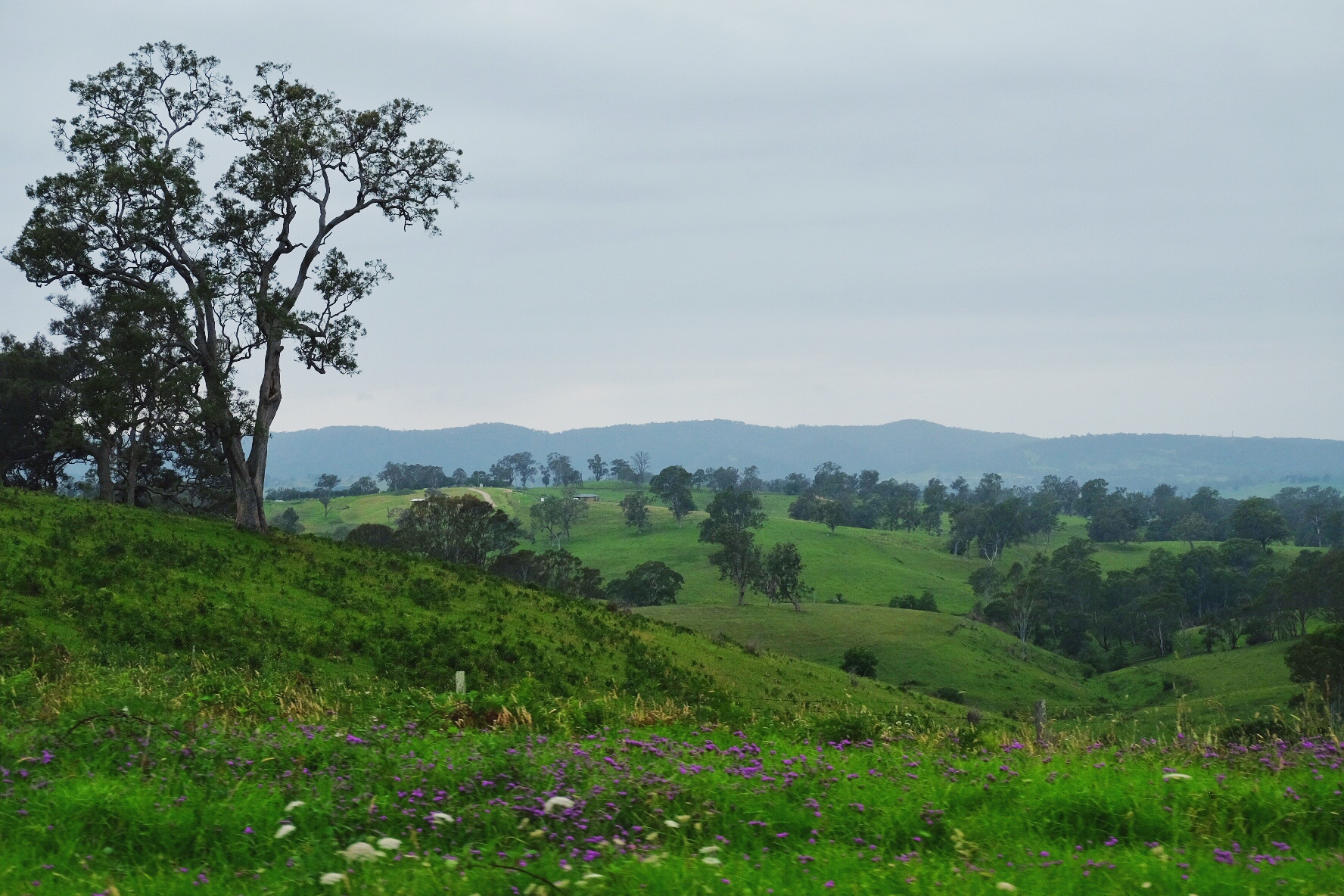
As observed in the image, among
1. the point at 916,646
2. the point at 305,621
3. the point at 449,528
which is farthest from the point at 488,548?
the point at 305,621

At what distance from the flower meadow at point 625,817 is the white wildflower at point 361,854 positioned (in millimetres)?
13

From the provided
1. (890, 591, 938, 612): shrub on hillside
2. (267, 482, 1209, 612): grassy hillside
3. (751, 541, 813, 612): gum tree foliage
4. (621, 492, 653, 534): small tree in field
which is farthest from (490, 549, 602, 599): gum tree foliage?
(621, 492, 653, 534): small tree in field

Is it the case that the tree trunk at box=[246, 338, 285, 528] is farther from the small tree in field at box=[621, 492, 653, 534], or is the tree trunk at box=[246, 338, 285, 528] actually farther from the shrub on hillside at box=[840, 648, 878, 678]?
the small tree in field at box=[621, 492, 653, 534]

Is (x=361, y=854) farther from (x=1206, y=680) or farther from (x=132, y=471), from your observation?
(x=1206, y=680)

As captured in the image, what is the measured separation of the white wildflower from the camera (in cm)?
536

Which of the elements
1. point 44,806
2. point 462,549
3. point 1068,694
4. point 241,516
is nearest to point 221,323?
point 241,516

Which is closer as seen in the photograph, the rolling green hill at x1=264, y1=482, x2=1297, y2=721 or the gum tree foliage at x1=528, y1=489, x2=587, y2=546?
the rolling green hill at x1=264, y1=482, x2=1297, y2=721

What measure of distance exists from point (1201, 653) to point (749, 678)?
7656 centimetres

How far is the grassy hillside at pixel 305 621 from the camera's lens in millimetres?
18734

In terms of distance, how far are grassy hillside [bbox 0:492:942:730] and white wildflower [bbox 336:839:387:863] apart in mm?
5493

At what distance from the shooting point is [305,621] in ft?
78.3

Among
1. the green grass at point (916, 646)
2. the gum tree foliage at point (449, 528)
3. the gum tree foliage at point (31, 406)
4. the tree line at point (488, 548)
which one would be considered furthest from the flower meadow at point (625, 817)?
the gum tree foliage at point (449, 528)

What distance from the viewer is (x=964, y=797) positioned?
276 inches

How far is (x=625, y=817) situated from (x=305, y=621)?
64.5 ft
